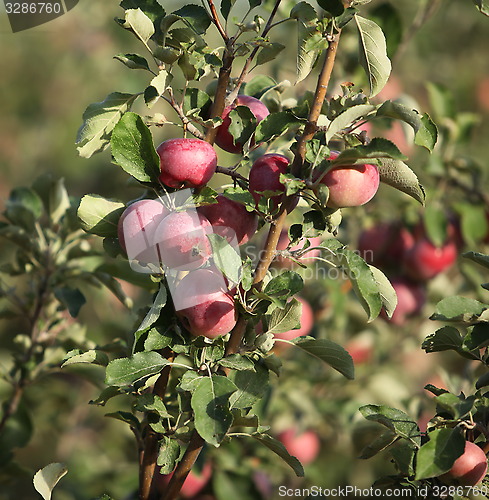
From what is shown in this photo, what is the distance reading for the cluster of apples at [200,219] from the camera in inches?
27.5

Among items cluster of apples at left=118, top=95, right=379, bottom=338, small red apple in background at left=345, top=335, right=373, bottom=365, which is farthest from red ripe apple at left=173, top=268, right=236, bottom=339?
small red apple in background at left=345, top=335, right=373, bottom=365

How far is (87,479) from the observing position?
1.50m

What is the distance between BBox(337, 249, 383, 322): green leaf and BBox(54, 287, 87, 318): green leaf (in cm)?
50

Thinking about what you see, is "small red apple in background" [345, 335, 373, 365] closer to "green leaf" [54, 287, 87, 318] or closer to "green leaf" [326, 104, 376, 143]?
"green leaf" [54, 287, 87, 318]

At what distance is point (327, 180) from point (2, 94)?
286cm

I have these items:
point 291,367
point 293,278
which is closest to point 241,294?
point 293,278

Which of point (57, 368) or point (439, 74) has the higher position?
point (57, 368)

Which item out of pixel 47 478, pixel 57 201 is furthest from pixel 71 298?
pixel 47 478

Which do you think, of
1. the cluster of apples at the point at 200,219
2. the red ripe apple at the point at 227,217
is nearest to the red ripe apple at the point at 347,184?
the cluster of apples at the point at 200,219

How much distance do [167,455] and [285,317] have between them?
206 millimetres

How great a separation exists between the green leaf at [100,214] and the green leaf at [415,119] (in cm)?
32

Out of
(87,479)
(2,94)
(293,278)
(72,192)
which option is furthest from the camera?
(2,94)

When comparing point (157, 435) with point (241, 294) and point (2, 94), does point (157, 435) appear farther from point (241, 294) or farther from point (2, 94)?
point (2, 94)

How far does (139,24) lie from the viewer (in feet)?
2.37
